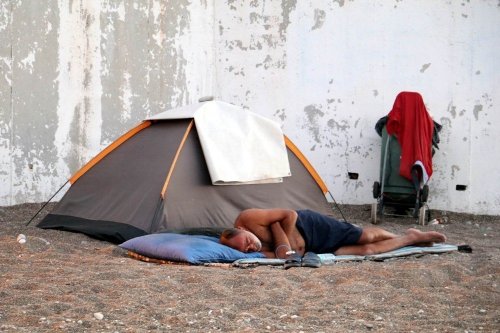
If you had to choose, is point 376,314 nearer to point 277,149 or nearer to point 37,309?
point 37,309

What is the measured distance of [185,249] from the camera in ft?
→ 20.1

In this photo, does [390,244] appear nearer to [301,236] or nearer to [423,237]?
[423,237]

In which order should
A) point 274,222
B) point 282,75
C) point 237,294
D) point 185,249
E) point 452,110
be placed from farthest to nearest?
point 282,75
point 452,110
point 274,222
point 185,249
point 237,294

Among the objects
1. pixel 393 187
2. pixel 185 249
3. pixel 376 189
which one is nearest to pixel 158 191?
pixel 185 249

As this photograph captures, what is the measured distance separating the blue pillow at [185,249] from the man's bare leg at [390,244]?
2.50ft

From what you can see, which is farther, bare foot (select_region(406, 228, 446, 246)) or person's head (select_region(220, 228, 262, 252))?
bare foot (select_region(406, 228, 446, 246))

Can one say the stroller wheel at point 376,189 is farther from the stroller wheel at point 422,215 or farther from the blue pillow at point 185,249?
the blue pillow at point 185,249

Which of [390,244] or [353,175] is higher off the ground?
[353,175]

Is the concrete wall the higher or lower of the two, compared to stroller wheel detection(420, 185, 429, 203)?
higher

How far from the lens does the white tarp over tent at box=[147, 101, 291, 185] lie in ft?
24.8

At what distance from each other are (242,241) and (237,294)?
127 cm

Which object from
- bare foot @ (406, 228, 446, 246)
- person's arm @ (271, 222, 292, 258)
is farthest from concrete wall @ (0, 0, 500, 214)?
person's arm @ (271, 222, 292, 258)

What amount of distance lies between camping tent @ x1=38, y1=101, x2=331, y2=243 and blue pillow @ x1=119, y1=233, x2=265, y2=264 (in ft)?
2.14

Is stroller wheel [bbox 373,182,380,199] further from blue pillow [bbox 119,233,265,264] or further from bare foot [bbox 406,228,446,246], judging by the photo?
blue pillow [bbox 119,233,265,264]
